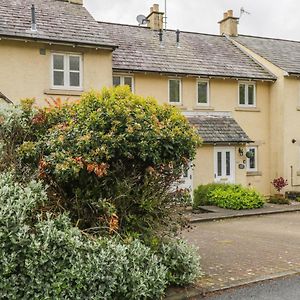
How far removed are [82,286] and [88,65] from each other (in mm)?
13034

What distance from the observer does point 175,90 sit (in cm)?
2064

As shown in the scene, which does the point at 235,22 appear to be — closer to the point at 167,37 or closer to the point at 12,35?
the point at 167,37

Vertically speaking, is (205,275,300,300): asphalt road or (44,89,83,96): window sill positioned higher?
(44,89,83,96): window sill

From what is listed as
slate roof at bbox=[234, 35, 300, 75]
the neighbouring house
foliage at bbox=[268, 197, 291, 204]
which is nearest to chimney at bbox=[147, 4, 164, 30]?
the neighbouring house

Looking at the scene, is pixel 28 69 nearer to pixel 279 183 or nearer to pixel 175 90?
pixel 175 90

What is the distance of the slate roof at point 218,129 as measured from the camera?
19.5 metres

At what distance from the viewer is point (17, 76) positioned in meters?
16.3

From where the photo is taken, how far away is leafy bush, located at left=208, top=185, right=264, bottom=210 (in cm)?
1756

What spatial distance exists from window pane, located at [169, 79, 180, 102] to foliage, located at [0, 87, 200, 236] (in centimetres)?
1374

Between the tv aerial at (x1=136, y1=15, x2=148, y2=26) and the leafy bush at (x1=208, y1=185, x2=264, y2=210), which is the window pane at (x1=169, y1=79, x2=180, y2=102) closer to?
the leafy bush at (x1=208, y1=185, x2=264, y2=210)

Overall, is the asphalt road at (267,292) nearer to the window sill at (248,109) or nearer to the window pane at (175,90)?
the window pane at (175,90)

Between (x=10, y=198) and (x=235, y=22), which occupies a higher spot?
(x=235, y=22)

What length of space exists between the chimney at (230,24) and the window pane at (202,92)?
6.30 metres

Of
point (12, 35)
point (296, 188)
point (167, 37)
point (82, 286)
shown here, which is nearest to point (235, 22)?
point (167, 37)
